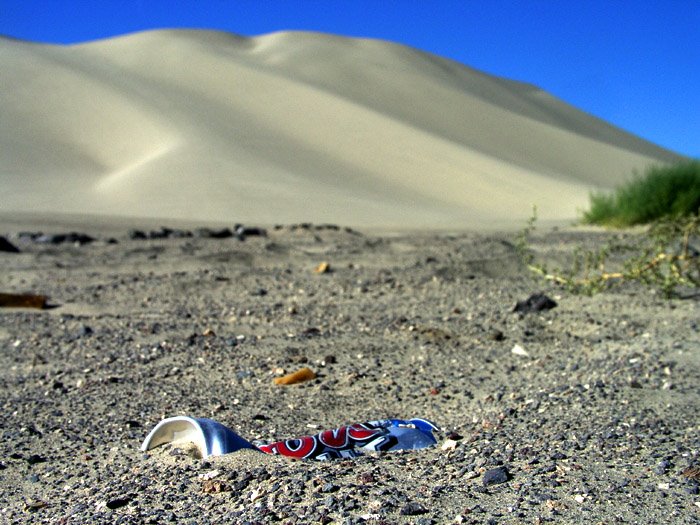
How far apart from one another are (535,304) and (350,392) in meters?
1.98

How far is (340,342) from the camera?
15.3 feet

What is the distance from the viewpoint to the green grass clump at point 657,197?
12.3 m

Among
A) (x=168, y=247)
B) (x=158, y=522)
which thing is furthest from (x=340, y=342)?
(x=168, y=247)

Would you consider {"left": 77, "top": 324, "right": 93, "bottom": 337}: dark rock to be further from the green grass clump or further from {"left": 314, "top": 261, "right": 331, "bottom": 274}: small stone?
the green grass clump

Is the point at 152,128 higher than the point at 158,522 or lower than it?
higher

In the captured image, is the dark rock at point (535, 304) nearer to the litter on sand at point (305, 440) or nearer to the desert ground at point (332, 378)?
the desert ground at point (332, 378)

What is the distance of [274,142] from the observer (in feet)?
124

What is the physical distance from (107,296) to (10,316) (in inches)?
36.3

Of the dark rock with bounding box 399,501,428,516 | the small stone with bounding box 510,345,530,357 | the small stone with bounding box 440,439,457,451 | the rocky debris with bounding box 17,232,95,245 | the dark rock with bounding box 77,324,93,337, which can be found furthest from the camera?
the rocky debris with bounding box 17,232,95,245

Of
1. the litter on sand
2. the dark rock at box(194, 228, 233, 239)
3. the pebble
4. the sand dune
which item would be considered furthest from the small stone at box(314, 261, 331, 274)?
the sand dune

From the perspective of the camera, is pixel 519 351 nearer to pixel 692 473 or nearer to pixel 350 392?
pixel 350 392

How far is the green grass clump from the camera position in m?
12.3

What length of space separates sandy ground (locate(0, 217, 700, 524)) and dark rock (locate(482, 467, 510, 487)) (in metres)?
0.02

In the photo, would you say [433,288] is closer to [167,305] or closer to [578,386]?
[167,305]
